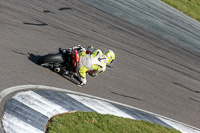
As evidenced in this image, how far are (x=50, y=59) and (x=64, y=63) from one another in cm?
59

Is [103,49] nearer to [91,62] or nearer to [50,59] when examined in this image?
[91,62]

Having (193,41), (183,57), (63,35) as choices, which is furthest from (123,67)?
(193,41)

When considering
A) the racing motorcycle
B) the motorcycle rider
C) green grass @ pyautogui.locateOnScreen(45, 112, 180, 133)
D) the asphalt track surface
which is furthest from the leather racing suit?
green grass @ pyautogui.locateOnScreen(45, 112, 180, 133)

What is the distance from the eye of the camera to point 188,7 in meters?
22.7

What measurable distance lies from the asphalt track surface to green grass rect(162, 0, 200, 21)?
232 inches

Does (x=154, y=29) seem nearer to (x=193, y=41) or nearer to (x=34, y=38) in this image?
(x=193, y=41)

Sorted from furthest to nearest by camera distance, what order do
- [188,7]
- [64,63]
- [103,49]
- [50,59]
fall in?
1. [188,7]
2. [103,49]
3. [64,63]
4. [50,59]

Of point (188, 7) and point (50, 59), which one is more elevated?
point (188, 7)

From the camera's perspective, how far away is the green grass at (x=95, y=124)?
717 cm

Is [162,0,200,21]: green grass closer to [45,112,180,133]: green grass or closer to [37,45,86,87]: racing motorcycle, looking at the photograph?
[45,112,180,133]: green grass

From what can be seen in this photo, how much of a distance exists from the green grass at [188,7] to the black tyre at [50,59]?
48.9ft

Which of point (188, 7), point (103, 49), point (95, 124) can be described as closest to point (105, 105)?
point (95, 124)

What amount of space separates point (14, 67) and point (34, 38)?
2.48 m

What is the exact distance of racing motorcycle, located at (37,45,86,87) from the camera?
29.7 ft
